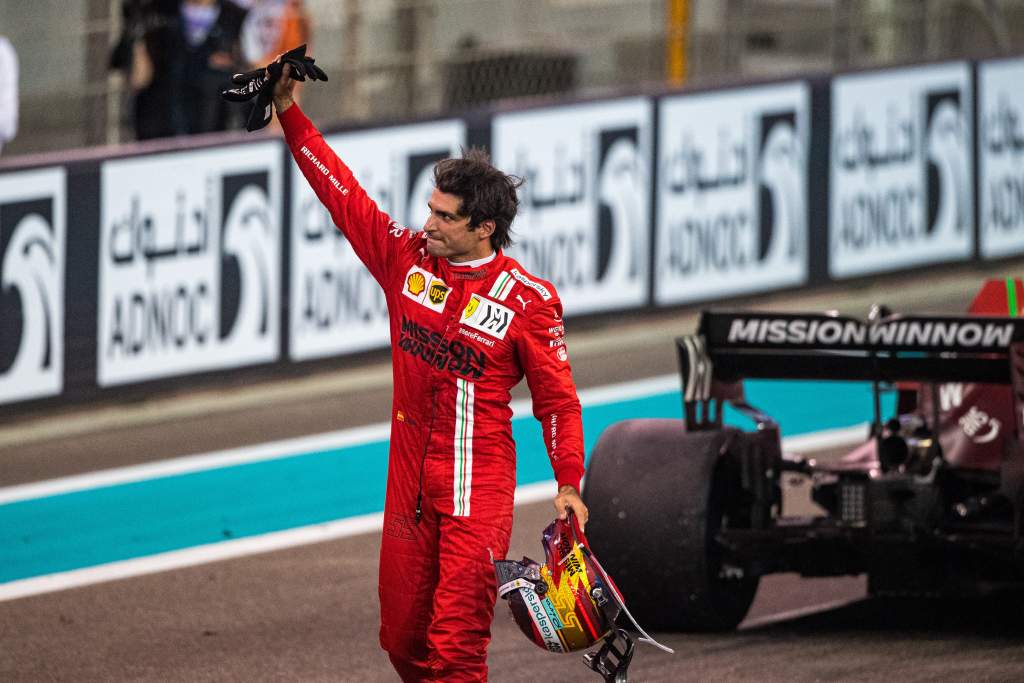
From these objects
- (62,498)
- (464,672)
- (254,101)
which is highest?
(254,101)

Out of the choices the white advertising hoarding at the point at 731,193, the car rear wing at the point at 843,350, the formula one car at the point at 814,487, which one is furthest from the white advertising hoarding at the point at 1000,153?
the car rear wing at the point at 843,350

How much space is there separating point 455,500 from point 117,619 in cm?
295

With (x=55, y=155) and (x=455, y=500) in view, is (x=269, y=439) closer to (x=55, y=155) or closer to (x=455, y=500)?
(x=55, y=155)

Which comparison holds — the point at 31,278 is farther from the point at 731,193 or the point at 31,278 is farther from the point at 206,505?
the point at 731,193

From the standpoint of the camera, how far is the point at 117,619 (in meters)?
8.69

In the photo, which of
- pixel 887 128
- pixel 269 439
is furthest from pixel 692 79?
pixel 269 439

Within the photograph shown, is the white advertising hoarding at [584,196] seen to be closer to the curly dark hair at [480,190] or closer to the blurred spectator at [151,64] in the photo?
the blurred spectator at [151,64]

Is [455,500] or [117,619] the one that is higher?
[455,500]

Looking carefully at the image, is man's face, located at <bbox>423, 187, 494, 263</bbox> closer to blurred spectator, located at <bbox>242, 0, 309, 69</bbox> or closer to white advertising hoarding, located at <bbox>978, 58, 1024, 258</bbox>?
blurred spectator, located at <bbox>242, 0, 309, 69</bbox>

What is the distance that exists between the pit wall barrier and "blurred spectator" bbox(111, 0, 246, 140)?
121 centimetres

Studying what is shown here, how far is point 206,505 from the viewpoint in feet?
35.6

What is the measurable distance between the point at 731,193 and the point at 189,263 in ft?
14.7

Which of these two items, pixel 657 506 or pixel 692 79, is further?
pixel 692 79

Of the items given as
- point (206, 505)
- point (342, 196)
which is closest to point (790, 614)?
point (342, 196)
